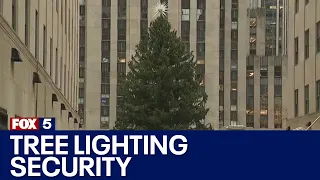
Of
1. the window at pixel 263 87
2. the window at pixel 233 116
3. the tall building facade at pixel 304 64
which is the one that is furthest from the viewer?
the window at pixel 263 87

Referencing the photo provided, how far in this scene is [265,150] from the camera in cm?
670

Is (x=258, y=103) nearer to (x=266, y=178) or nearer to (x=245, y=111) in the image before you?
(x=245, y=111)

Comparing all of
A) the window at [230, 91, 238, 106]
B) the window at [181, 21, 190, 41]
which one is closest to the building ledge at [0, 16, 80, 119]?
the window at [181, 21, 190, 41]

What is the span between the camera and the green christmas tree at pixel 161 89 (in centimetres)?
4472

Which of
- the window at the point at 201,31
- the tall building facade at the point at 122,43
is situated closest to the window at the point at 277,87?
the tall building facade at the point at 122,43

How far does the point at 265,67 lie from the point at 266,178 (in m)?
93.5

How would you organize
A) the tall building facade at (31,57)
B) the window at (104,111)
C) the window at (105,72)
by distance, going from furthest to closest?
the window at (105,72)
the window at (104,111)
the tall building facade at (31,57)

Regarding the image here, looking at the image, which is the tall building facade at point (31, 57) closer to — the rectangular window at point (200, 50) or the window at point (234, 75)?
the rectangular window at point (200, 50)

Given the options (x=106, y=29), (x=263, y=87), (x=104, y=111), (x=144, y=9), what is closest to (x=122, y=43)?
(x=106, y=29)

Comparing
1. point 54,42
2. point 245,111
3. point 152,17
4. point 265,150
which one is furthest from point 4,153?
point 245,111

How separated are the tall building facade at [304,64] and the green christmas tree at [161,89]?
690cm

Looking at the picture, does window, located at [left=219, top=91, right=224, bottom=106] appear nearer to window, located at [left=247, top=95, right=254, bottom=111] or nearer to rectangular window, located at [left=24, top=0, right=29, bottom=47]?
window, located at [left=247, top=95, right=254, bottom=111]

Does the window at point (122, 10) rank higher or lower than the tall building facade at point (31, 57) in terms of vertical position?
higher

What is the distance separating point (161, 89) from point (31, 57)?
19.2 metres
